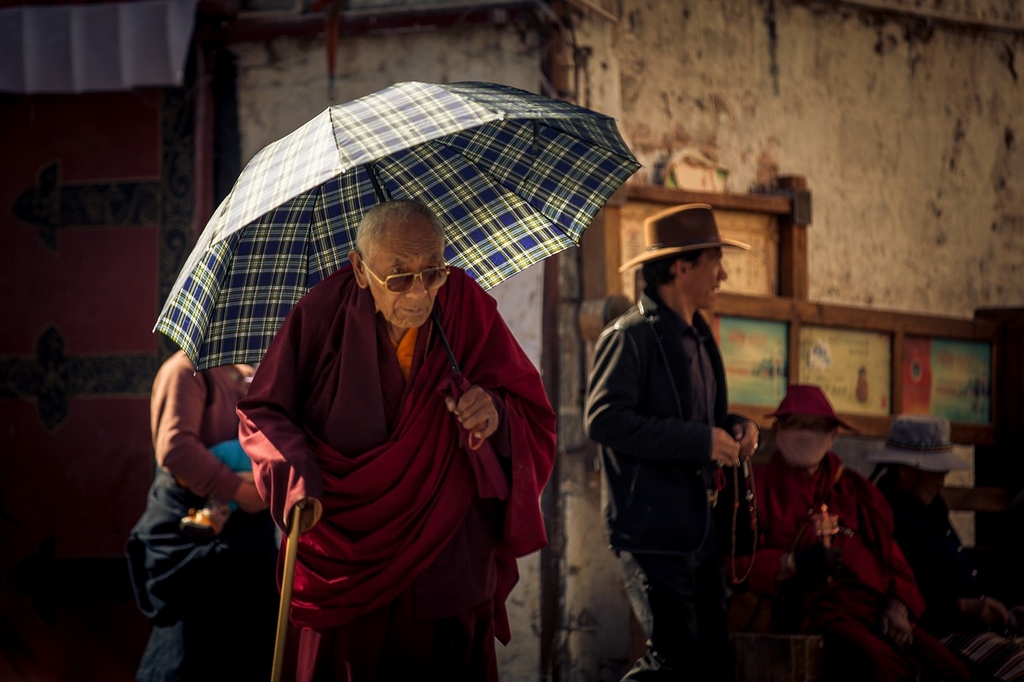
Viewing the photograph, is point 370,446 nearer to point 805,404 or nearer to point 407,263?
point 407,263

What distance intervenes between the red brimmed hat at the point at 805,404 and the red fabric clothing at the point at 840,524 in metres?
0.19

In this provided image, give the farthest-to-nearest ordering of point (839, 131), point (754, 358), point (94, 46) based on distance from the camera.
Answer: point (839, 131) < point (94, 46) < point (754, 358)

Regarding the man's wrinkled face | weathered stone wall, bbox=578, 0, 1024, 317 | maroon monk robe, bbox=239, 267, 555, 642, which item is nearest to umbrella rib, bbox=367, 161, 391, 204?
maroon monk robe, bbox=239, 267, 555, 642

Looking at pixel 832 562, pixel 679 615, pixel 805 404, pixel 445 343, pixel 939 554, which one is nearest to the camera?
pixel 445 343

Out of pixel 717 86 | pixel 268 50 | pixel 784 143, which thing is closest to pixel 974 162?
pixel 784 143

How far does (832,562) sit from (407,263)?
92.3 inches

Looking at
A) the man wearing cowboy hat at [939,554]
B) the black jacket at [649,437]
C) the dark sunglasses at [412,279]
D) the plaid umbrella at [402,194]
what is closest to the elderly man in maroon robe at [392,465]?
the dark sunglasses at [412,279]

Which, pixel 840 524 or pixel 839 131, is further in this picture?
pixel 839 131

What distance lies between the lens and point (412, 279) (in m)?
3.26

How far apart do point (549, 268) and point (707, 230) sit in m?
1.06

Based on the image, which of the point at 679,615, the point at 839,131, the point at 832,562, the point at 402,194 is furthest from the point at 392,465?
the point at 839,131

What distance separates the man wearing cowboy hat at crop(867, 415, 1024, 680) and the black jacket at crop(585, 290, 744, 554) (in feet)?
4.39

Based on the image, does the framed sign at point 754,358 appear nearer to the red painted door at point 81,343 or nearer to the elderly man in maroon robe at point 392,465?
the elderly man in maroon robe at point 392,465

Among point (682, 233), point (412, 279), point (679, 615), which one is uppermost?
point (682, 233)
